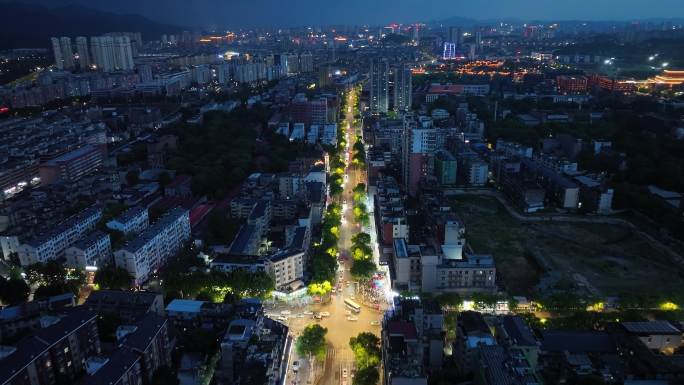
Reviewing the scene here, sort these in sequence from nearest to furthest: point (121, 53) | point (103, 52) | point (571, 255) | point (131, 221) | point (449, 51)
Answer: point (571, 255)
point (131, 221)
point (103, 52)
point (121, 53)
point (449, 51)

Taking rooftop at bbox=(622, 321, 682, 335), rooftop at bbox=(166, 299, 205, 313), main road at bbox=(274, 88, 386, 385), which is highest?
rooftop at bbox=(166, 299, 205, 313)

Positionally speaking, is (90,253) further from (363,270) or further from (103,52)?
(103,52)

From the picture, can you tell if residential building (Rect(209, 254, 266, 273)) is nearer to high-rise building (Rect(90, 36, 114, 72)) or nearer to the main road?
the main road

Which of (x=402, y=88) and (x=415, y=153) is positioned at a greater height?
(x=402, y=88)

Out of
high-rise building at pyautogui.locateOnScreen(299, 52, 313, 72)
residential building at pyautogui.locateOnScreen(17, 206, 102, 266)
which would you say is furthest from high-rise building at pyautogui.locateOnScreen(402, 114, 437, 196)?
high-rise building at pyautogui.locateOnScreen(299, 52, 313, 72)

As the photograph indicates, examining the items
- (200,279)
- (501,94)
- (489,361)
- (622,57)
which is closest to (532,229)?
(489,361)

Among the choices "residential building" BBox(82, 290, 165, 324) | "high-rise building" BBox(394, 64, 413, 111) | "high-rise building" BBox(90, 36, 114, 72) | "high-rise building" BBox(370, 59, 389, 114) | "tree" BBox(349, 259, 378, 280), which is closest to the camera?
"residential building" BBox(82, 290, 165, 324)

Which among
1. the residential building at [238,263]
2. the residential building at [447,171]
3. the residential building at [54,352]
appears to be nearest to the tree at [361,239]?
the residential building at [238,263]

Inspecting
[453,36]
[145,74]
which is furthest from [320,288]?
[453,36]
